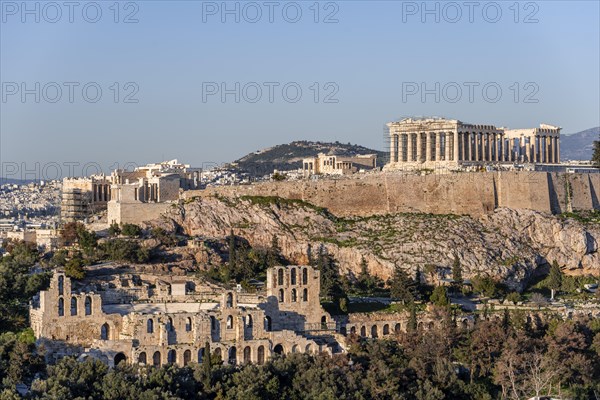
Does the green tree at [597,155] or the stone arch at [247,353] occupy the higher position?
the green tree at [597,155]

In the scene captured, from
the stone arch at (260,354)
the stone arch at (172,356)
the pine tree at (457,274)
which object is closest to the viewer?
the stone arch at (172,356)


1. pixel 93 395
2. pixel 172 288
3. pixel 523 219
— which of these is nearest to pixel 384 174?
pixel 523 219

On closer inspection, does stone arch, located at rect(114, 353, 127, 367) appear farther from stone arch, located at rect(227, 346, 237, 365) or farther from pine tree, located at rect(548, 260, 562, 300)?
pine tree, located at rect(548, 260, 562, 300)

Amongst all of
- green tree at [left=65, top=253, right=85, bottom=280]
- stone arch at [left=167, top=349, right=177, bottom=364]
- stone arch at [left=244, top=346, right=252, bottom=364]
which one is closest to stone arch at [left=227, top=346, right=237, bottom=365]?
stone arch at [left=244, top=346, right=252, bottom=364]

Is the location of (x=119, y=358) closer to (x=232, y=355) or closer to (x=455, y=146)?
(x=232, y=355)

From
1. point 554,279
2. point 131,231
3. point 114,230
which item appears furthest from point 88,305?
point 554,279

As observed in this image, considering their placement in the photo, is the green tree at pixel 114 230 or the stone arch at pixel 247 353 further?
the green tree at pixel 114 230

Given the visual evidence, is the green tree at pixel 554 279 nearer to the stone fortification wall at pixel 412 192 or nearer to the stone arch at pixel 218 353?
the stone fortification wall at pixel 412 192

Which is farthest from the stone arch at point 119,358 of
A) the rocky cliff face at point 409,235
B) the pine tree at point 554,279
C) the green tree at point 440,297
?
the pine tree at point 554,279
